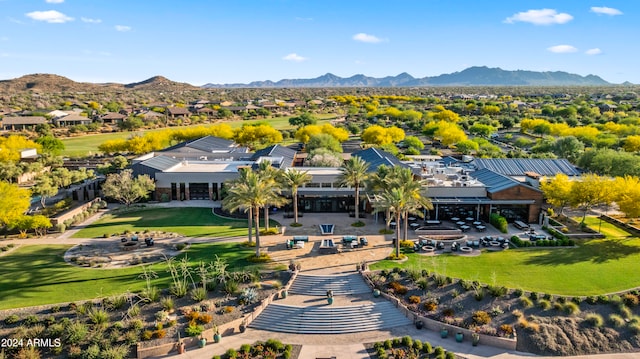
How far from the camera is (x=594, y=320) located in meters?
34.4

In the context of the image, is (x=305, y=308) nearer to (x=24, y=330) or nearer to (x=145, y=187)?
(x=24, y=330)

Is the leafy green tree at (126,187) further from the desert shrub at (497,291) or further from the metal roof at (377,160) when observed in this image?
the desert shrub at (497,291)

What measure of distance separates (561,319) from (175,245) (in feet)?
121

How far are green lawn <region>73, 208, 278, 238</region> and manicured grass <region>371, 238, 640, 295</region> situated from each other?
65.4 ft

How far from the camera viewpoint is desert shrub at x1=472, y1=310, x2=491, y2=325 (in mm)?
34375

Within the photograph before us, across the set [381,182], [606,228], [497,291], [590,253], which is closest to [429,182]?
[381,182]

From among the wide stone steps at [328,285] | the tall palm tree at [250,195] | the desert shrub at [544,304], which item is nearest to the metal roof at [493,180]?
the desert shrub at [544,304]

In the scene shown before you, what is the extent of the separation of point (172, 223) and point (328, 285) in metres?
25.3

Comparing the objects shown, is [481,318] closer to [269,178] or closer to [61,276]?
[269,178]

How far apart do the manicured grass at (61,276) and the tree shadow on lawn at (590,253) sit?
29274 mm

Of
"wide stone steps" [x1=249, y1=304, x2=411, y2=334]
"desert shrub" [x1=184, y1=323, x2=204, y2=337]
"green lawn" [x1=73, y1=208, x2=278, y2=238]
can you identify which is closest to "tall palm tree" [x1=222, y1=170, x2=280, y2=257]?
"green lawn" [x1=73, y1=208, x2=278, y2=238]

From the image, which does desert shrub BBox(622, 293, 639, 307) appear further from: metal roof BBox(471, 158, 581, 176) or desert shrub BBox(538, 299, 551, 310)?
metal roof BBox(471, 158, 581, 176)

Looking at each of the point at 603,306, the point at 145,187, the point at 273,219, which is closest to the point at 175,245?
the point at 273,219

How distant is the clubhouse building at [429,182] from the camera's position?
182 ft
